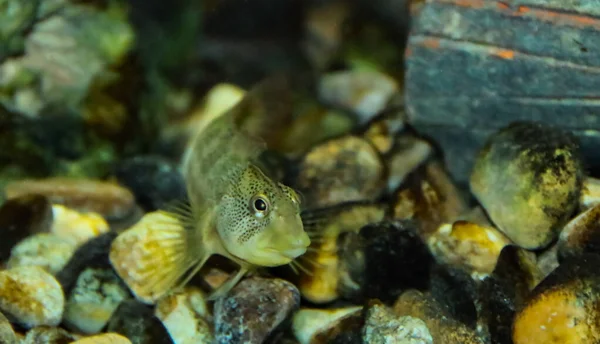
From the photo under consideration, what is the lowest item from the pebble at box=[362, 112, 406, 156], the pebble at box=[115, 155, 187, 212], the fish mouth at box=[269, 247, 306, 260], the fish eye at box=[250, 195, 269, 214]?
the pebble at box=[115, 155, 187, 212]

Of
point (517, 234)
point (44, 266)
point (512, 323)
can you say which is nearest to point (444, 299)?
point (512, 323)

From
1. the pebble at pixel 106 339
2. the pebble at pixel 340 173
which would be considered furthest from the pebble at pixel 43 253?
the pebble at pixel 340 173

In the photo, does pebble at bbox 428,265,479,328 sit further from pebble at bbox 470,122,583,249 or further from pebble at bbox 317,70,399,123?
pebble at bbox 317,70,399,123

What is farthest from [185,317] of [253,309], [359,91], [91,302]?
[359,91]

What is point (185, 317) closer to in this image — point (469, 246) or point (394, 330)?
point (394, 330)

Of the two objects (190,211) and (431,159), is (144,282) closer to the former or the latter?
(190,211)

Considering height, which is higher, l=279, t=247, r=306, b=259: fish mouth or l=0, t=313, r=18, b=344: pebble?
l=279, t=247, r=306, b=259: fish mouth

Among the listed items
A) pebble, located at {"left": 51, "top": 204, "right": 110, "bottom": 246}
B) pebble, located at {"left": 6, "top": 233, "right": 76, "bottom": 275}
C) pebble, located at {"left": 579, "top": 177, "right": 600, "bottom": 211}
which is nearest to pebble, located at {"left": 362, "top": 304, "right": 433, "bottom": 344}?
pebble, located at {"left": 579, "top": 177, "right": 600, "bottom": 211}
